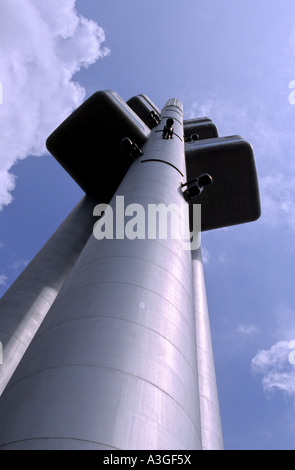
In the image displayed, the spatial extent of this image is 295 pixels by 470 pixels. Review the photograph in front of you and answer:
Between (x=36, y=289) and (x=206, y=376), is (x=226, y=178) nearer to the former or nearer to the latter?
(x=206, y=376)

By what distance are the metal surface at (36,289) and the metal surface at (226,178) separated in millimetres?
7949

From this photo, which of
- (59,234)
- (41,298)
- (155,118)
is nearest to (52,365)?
(41,298)

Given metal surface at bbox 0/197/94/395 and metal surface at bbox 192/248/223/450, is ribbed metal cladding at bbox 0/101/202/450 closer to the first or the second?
metal surface at bbox 0/197/94/395

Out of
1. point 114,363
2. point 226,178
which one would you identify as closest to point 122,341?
point 114,363

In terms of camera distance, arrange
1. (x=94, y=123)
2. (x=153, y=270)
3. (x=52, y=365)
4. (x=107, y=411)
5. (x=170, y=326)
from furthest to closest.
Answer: (x=94, y=123) → (x=153, y=270) → (x=170, y=326) → (x=52, y=365) → (x=107, y=411)

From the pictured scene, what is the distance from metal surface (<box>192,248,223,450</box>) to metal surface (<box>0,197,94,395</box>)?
7011 millimetres

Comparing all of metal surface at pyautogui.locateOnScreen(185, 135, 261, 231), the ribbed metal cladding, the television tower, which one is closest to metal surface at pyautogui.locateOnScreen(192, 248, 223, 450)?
the television tower

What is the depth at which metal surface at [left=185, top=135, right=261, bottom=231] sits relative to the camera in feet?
74.6

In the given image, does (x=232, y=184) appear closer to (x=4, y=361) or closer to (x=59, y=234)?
(x=59, y=234)

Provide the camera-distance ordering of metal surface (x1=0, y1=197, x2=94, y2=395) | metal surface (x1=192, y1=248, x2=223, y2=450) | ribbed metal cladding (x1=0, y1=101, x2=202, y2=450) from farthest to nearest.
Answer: metal surface (x1=0, y1=197, x2=94, y2=395), metal surface (x1=192, y1=248, x2=223, y2=450), ribbed metal cladding (x1=0, y1=101, x2=202, y2=450)

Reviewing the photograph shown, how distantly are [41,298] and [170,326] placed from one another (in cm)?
1083

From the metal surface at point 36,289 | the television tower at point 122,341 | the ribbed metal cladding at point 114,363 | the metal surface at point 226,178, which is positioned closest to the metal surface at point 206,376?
the television tower at point 122,341

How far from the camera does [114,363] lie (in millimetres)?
4602
